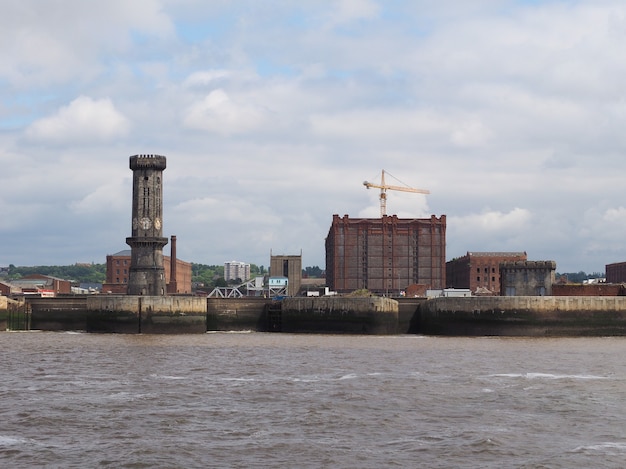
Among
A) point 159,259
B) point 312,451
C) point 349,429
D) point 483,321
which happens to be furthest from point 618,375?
point 159,259

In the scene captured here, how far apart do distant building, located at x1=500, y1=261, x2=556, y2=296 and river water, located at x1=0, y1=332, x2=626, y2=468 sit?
1586 inches

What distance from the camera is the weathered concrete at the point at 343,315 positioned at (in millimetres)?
94875

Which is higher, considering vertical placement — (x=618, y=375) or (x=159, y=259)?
(x=159, y=259)

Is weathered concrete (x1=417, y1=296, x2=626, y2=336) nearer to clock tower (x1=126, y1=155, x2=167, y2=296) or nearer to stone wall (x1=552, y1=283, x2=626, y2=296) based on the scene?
stone wall (x1=552, y1=283, x2=626, y2=296)

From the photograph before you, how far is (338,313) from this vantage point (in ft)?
316

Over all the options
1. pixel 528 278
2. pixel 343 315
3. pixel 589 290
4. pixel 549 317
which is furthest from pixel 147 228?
pixel 589 290

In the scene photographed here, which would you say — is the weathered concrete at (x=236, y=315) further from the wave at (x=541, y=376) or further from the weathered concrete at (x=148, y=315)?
the wave at (x=541, y=376)

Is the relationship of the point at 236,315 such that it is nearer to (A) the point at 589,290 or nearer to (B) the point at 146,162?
(B) the point at 146,162

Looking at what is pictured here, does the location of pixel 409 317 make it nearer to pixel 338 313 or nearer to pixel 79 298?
pixel 338 313

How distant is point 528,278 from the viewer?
358 ft

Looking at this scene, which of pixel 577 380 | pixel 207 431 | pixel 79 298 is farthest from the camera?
pixel 79 298

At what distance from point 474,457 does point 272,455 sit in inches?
256

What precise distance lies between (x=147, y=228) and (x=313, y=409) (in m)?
71.4

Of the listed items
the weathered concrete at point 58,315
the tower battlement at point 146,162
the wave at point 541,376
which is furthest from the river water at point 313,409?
the tower battlement at point 146,162
